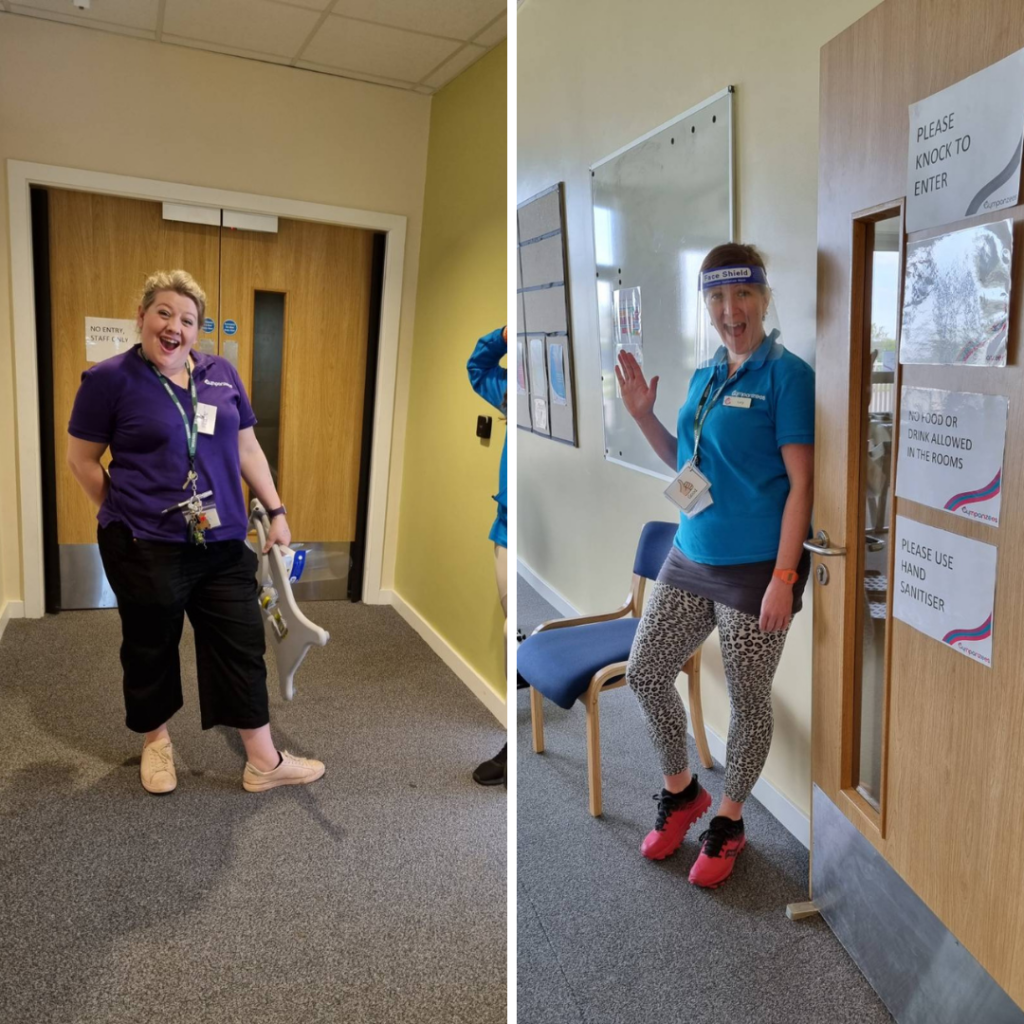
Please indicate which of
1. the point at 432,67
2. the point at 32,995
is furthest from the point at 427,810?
the point at 432,67

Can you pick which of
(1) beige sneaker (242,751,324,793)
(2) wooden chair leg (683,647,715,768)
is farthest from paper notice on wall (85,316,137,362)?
(2) wooden chair leg (683,647,715,768)

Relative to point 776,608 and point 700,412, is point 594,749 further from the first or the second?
point 700,412

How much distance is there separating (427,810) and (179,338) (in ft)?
4.21

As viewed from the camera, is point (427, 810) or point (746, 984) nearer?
point (746, 984)

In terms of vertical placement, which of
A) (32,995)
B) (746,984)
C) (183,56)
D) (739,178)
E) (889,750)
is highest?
(183,56)

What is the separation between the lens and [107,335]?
2.21 metres

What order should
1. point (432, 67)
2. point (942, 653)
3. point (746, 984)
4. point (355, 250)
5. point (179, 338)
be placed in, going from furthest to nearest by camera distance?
1. point (355, 250)
2. point (432, 67)
3. point (179, 338)
4. point (746, 984)
5. point (942, 653)

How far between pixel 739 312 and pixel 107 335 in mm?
1710

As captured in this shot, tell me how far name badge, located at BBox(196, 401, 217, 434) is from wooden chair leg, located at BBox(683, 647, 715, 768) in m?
1.21

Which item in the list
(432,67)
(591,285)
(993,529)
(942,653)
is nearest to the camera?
(993,529)

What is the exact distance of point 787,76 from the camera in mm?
1221

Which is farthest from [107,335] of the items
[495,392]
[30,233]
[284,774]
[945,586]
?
[945,586]

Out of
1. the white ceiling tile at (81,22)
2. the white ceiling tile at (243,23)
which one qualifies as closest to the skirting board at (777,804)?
the white ceiling tile at (243,23)

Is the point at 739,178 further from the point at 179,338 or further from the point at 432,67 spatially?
the point at 432,67
